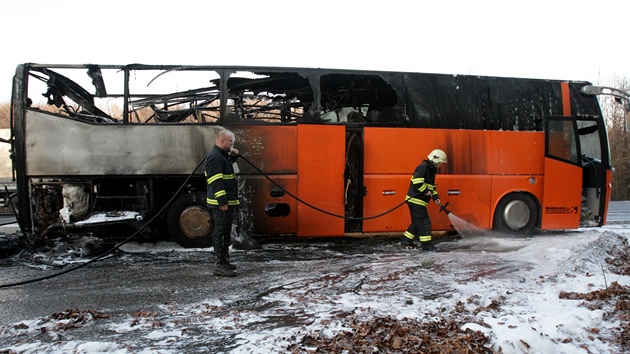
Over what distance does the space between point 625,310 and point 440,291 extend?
5.77ft

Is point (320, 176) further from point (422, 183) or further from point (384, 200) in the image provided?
point (422, 183)

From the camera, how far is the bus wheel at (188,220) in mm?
7547

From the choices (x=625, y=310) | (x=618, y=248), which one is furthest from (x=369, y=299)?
(x=618, y=248)

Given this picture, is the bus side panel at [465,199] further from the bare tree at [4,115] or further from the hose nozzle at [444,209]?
the bare tree at [4,115]

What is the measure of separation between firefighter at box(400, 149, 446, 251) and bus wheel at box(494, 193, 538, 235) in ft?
6.20

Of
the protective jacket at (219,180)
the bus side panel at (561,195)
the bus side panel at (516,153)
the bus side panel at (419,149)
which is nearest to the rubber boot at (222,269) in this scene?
the protective jacket at (219,180)

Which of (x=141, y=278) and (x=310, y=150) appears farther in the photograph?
(x=310, y=150)

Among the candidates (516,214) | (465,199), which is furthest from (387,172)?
(516,214)

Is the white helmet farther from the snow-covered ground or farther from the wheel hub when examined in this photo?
the wheel hub

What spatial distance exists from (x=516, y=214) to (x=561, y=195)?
1003mm

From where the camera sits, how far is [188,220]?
755 centimetres

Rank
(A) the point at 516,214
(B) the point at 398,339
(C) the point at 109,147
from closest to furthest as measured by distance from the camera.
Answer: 1. (B) the point at 398,339
2. (C) the point at 109,147
3. (A) the point at 516,214

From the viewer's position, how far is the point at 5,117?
21.8 meters

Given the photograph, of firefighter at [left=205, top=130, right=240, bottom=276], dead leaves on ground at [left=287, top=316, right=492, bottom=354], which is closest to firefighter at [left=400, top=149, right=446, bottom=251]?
firefighter at [left=205, top=130, right=240, bottom=276]
